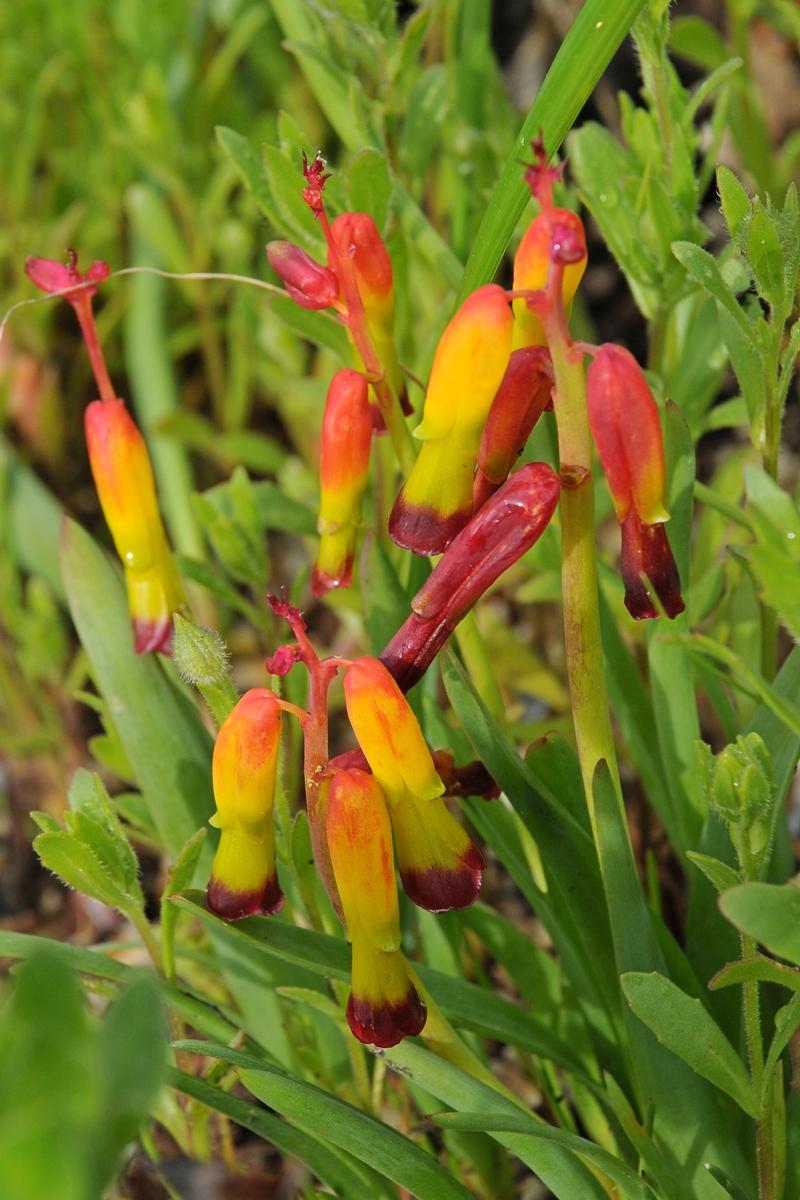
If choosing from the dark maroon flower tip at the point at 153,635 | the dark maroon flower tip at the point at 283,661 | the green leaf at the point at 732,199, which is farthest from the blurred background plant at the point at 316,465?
the dark maroon flower tip at the point at 283,661

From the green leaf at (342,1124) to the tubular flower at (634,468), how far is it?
0.43 meters

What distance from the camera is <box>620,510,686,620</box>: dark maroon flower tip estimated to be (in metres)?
0.75

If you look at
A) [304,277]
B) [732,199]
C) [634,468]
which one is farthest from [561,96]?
[634,468]

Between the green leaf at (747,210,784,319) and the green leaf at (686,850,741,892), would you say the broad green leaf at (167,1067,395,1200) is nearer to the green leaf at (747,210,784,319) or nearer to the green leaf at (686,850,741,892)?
the green leaf at (686,850,741,892)

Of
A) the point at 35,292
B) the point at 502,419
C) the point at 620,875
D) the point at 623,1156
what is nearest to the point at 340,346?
the point at 502,419

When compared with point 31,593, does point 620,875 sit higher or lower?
higher

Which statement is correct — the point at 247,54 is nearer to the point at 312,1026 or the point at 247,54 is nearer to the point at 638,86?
the point at 638,86

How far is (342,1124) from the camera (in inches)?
32.7

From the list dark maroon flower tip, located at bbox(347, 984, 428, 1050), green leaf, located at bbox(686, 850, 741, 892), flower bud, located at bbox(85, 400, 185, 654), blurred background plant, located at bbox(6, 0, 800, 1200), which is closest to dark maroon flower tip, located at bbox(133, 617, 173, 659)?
flower bud, located at bbox(85, 400, 185, 654)

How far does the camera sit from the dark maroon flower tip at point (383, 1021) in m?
0.78

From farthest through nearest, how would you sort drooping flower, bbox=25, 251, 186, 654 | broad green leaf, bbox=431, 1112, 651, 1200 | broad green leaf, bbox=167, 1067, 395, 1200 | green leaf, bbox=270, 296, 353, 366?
green leaf, bbox=270, 296, 353, 366 < drooping flower, bbox=25, 251, 186, 654 < broad green leaf, bbox=167, 1067, 395, 1200 < broad green leaf, bbox=431, 1112, 651, 1200

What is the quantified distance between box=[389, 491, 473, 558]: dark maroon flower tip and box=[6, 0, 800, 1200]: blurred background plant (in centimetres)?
18

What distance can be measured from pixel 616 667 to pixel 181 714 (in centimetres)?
46

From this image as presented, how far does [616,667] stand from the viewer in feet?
3.90
